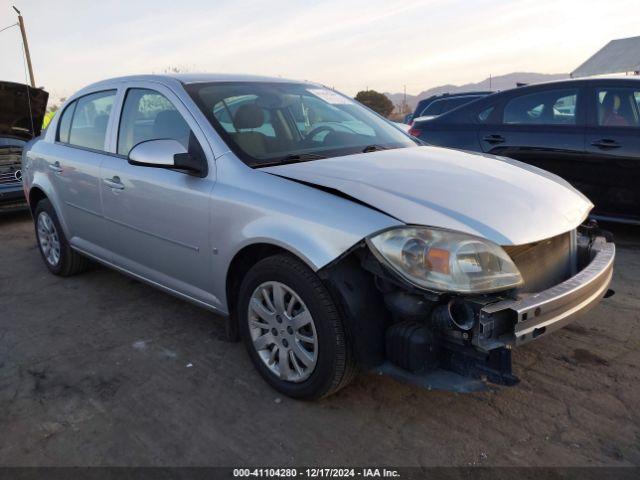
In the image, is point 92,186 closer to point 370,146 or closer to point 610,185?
point 370,146

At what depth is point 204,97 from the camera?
3.24 m

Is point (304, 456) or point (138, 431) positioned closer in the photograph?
point (304, 456)

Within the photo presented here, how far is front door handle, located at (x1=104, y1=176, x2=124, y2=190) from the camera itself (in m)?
3.57

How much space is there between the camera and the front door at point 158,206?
3047 millimetres

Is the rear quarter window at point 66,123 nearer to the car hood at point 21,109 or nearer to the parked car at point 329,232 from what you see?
the parked car at point 329,232

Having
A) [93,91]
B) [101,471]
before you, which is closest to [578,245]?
[101,471]

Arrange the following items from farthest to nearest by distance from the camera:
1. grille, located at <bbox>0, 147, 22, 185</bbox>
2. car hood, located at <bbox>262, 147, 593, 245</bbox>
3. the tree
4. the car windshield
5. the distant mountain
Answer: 1. the distant mountain
2. the tree
3. grille, located at <bbox>0, 147, 22, 185</bbox>
4. the car windshield
5. car hood, located at <bbox>262, 147, 593, 245</bbox>

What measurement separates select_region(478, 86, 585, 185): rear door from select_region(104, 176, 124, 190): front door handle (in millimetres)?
3747

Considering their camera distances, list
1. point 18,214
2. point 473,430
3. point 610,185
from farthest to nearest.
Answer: point 18,214, point 610,185, point 473,430

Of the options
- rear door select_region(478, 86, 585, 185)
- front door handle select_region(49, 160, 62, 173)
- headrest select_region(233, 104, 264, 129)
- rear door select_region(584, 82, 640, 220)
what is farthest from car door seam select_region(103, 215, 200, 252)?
rear door select_region(584, 82, 640, 220)

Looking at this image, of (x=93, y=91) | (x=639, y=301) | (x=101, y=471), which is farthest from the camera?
(x=93, y=91)

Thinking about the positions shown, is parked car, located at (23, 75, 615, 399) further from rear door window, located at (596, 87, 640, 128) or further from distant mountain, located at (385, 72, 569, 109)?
distant mountain, located at (385, 72, 569, 109)

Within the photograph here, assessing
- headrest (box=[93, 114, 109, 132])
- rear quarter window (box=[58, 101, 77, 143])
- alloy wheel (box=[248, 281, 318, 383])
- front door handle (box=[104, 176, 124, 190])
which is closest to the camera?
alloy wheel (box=[248, 281, 318, 383])

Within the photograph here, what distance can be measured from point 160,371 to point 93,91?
239 centimetres
